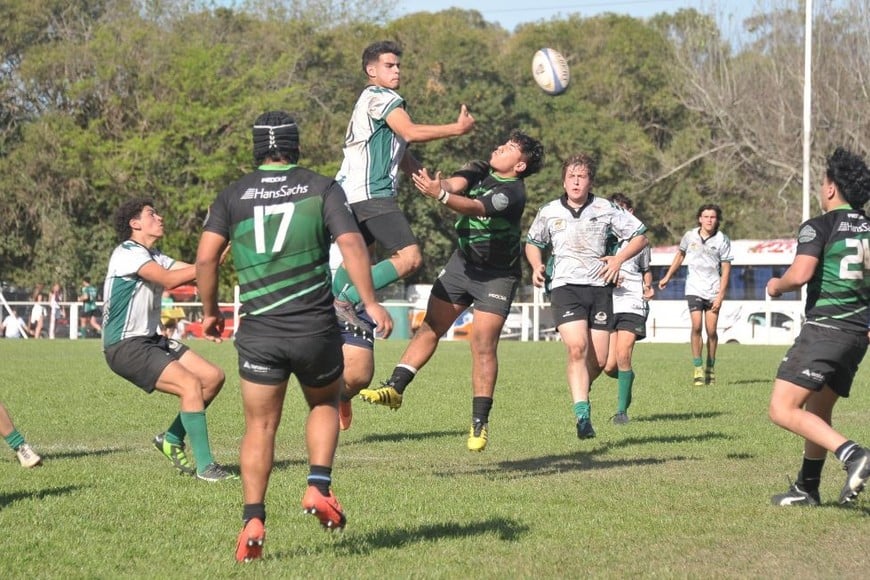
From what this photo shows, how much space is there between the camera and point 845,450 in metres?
7.39

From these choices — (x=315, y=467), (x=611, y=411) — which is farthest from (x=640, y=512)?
(x=611, y=411)

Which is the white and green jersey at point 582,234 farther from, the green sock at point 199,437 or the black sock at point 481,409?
the green sock at point 199,437

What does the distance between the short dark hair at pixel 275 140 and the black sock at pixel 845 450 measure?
338 cm

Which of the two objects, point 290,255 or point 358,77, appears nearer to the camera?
point 290,255

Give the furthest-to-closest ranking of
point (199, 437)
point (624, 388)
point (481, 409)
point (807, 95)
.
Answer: point (807, 95) → point (624, 388) → point (481, 409) → point (199, 437)

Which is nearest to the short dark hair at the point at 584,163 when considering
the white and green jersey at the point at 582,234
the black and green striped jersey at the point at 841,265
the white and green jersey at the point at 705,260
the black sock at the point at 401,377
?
the white and green jersey at the point at 582,234

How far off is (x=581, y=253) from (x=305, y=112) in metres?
48.4

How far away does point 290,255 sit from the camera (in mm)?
6152

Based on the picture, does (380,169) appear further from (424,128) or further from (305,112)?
(305,112)

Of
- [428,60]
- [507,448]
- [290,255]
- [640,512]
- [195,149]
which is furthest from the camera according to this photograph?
[428,60]

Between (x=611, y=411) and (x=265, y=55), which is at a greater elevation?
(x=265, y=55)

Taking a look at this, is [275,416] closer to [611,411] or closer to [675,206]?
[611,411]

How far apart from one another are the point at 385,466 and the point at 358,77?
178ft

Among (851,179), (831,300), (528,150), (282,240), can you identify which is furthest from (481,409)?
(282,240)
